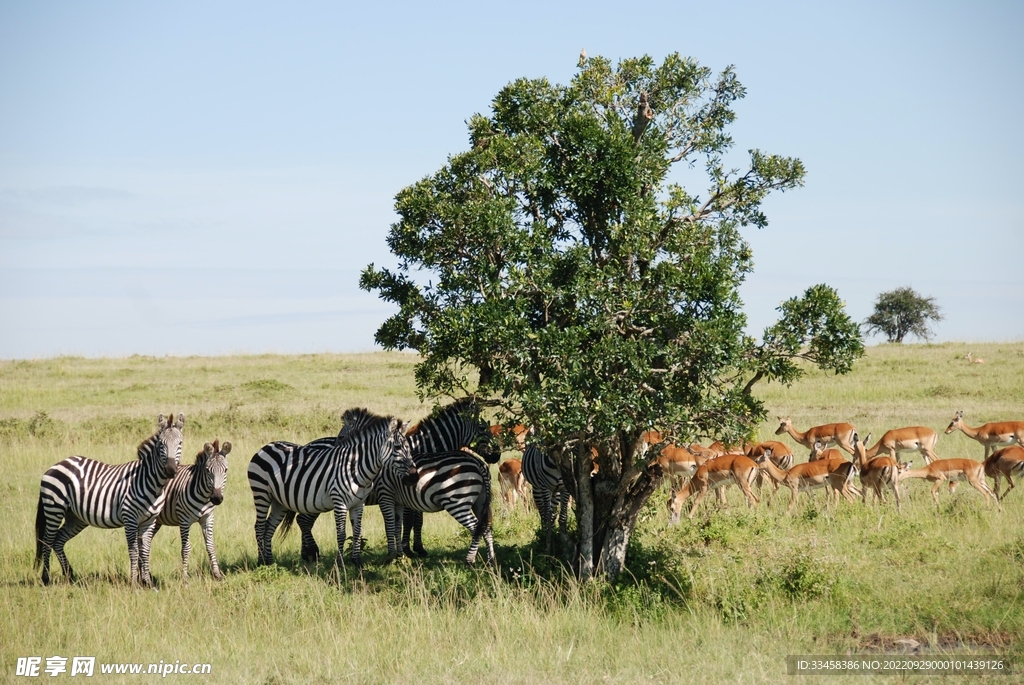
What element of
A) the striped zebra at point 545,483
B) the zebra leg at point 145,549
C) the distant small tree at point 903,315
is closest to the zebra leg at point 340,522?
the zebra leg at point 145,549

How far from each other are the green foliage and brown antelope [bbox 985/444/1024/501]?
747 cm

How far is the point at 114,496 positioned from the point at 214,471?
1.38 meters

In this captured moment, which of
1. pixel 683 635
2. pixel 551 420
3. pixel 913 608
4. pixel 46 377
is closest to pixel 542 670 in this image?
pixel 683 635

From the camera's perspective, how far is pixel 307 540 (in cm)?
1345

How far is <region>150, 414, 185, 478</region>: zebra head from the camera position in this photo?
11406 millimetres

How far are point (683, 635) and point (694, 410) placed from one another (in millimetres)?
2243

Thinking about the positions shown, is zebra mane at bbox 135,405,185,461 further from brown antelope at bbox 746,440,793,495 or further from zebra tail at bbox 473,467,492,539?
brown antelope at bbox 746,440,793,495

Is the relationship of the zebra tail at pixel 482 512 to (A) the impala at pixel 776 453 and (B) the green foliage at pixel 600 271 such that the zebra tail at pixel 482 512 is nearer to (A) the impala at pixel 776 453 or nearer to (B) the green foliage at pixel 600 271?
(B) the green foliage at pixel 600 271

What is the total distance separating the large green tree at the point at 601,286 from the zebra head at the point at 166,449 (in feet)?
A: 9.30

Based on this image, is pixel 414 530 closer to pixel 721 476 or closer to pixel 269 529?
pixel 269 529

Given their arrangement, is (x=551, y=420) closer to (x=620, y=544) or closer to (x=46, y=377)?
(x=620, y=544)

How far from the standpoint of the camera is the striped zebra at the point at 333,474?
487 inches

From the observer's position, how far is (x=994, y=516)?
47.0ft

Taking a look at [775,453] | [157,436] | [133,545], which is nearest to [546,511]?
[157,436]
